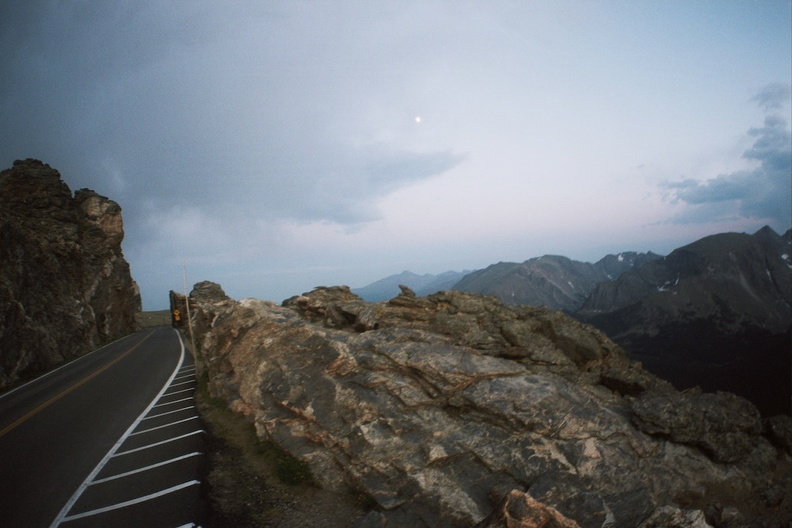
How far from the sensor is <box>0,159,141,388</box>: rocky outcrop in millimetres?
29641

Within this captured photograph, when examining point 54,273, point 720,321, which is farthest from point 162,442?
point 720,321

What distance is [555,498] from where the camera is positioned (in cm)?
923

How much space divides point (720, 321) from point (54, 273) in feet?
800

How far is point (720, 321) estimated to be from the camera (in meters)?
162

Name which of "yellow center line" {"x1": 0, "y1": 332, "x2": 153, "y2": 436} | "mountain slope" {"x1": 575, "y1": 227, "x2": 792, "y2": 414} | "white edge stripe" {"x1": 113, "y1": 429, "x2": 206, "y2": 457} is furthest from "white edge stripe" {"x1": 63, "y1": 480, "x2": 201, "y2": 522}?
"mountain slope" {"x1": 575, "y1": 227, "x2": 792, "y2": 414}

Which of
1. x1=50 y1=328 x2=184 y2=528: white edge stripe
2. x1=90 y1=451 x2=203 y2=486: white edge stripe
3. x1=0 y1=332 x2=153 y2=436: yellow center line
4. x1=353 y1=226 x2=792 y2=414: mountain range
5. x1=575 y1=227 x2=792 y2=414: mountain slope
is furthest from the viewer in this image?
x1=575 y1=227 x2=792 y2=414: mountain slope

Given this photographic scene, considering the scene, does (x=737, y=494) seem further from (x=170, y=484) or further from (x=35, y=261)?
(x=35, y=261)

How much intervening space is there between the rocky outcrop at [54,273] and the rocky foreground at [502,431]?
28.8 metres

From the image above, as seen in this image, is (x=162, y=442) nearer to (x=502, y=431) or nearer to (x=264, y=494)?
(x=264, y=494)

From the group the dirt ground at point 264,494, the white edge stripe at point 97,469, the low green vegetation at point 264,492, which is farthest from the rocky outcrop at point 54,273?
the dirt ground at point 264,494

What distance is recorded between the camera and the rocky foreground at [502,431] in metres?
9.84

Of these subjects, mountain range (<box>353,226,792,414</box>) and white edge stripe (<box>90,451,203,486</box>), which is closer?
white edge stripe (<box>90,451,203,486</box>)

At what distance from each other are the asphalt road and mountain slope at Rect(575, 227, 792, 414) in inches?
5219

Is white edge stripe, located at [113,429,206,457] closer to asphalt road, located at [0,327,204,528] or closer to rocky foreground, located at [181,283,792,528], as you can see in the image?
asphalt road, located at [0,327,204,528]
